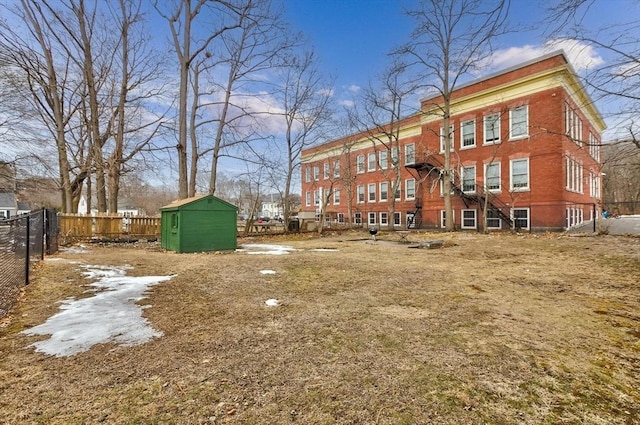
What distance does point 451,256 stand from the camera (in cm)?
990

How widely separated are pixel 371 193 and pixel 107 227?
77.9 ft

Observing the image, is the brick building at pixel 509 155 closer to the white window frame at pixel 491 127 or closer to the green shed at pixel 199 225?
the white window frame at pixel 491 127

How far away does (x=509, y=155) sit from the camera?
68.9 feet

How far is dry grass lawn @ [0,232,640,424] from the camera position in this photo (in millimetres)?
2113

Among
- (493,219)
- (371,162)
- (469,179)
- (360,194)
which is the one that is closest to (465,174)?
(469,179)

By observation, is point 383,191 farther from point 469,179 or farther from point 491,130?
point 491,130

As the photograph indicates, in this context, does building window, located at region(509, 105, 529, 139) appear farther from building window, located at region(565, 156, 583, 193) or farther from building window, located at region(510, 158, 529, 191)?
building window, located at region(565, 156, 583, 193)

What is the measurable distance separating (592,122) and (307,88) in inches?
972

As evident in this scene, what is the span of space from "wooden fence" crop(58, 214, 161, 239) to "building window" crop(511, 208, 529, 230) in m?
21.9

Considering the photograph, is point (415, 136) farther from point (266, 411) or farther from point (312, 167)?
point (266, 411)

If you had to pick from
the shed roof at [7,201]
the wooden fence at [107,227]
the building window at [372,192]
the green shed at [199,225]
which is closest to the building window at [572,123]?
the building window at [372,192]

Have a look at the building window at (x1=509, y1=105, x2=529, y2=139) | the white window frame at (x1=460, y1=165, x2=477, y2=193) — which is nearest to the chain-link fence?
the white window frame at (x1=460, y1=165, x2=477, y2=193)

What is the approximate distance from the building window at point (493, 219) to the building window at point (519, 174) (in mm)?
1851

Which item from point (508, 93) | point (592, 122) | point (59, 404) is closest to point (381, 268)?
point (59, 404)
